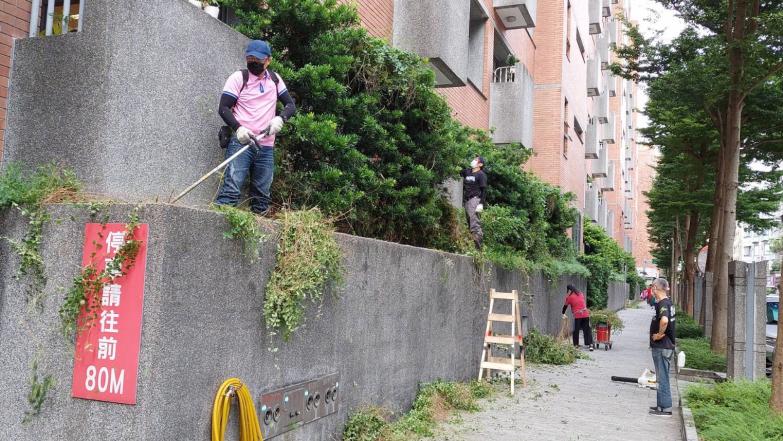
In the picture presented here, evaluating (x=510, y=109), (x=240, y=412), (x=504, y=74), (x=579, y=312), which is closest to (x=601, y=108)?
(x=504, y=74)

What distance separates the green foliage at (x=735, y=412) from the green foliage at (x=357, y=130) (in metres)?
4.01

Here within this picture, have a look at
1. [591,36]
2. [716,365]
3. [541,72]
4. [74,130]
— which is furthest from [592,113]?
[74,130]

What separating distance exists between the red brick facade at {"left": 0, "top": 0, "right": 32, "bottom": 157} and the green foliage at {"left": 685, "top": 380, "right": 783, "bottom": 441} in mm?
7164

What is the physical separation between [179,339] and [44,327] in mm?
874

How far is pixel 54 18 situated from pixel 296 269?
281 centimetres

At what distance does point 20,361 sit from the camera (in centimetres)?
436

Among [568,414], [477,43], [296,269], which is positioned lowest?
[568,414]

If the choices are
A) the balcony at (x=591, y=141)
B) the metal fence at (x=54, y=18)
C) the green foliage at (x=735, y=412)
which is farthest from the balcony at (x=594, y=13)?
the metal fence at (x=54, y=18)

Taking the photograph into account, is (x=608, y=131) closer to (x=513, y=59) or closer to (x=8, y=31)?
(x=513, y=59)

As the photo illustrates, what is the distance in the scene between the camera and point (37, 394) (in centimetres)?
427

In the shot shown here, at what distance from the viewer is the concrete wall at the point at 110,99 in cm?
490

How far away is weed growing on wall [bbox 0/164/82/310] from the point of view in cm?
438

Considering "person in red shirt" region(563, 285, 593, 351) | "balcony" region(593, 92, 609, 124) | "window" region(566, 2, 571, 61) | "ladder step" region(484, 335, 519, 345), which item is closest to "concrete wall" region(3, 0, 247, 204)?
"ladder step" region(484, 335, 519, 345)

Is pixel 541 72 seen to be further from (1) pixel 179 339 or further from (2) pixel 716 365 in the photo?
(1) pixel 179 339
